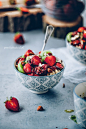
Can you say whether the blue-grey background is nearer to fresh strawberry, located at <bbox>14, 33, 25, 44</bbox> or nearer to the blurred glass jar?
fresh strawberry, located at <bbox>14, 33, 25, 44</bbox>

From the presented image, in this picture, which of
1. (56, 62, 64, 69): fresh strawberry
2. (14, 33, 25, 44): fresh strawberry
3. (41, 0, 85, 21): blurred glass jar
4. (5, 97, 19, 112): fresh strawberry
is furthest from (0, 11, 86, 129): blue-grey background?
(41, 0, 85, 21): blurred glass jar

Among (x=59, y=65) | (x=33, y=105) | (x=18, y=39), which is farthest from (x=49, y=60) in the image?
(x=18, y=39)

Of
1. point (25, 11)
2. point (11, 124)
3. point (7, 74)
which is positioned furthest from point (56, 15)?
point (11, 124)

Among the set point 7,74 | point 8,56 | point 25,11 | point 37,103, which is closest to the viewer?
point 37,103

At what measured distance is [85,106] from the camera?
2.13 feet

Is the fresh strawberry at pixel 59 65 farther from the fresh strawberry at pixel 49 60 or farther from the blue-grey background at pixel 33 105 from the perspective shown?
the blue-grey background at pixel 33 105

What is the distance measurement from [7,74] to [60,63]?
372mm

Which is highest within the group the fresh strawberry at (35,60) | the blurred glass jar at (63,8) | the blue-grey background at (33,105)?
the blurred glass jar at (63,8)

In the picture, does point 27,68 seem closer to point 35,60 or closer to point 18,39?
point 35,60

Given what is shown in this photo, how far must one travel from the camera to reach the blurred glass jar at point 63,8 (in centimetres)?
157

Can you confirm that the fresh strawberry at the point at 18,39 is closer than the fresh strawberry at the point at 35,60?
No

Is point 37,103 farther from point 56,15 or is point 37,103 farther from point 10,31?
point 10,31

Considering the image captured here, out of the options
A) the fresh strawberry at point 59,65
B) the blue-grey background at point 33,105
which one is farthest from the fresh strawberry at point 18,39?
the fresh strawberry at point 59,65

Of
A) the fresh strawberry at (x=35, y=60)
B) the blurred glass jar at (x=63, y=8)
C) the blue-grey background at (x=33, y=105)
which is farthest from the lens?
the blurred glass jar at (x=63, y=8)
